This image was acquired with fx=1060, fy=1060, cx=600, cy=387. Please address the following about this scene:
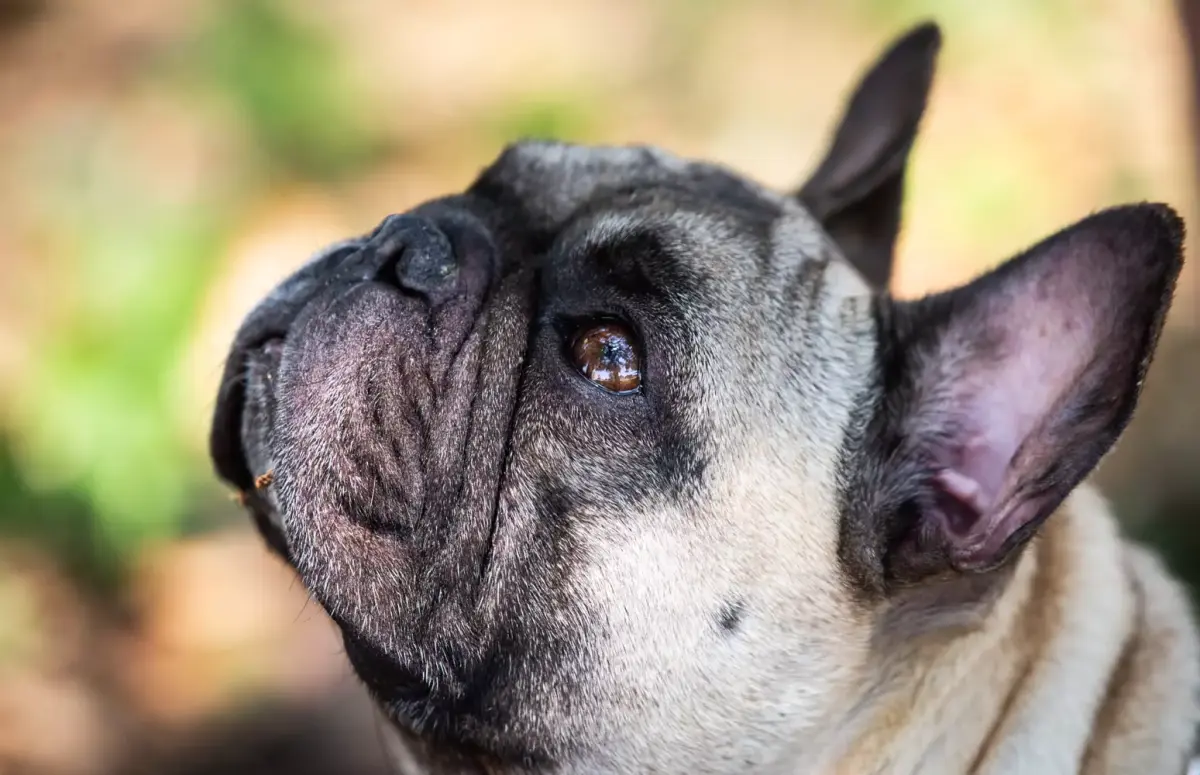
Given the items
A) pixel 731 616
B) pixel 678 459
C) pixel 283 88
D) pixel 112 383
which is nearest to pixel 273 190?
pixel 283 88

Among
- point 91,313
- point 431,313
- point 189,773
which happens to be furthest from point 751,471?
point 91,313

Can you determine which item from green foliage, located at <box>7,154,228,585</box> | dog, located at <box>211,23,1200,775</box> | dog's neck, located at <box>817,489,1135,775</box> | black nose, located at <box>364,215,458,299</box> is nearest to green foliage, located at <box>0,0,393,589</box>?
green foliage, located at <box>7,154,228,585</box>

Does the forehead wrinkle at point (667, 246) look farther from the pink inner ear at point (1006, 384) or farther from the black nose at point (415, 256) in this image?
the pink inner ear at point (1006, 384)

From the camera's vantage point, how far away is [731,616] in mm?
1419

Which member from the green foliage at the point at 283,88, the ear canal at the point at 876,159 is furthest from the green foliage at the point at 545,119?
the ear canal at the point at 876,159

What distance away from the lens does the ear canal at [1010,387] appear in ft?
4.21

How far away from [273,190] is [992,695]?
3180 mm

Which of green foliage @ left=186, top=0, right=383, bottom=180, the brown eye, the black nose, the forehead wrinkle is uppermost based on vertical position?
green foliage @ left=186, top=0, right=383, bottom=180

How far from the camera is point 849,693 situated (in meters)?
1.50

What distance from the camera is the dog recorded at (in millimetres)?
1417

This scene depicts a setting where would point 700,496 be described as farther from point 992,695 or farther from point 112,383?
point 112,383

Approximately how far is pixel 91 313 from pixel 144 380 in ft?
0.96

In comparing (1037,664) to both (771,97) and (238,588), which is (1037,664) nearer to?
(238,588)

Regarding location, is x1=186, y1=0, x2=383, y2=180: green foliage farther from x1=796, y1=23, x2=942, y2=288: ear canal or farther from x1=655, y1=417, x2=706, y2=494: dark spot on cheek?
x1=655, y1=417, x2=706, y2=494: dark spot on cheek
